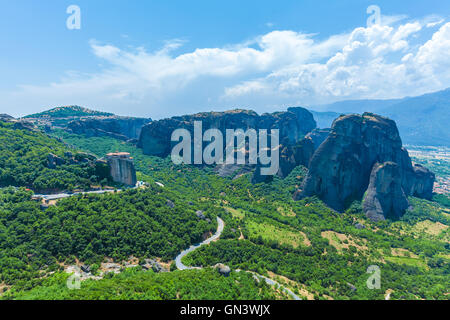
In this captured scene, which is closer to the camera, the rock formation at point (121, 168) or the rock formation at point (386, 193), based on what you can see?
the rock formation at point (121, 168)

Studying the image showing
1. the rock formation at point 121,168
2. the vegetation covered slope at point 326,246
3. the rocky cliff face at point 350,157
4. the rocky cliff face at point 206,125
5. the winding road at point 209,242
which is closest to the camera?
the winding road at point 209,242

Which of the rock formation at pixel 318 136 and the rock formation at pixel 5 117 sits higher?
the rock formation at pixel 5 117

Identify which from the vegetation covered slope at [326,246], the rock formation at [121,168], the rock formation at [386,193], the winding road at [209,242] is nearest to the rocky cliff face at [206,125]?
the vegetation covered slope at [326,246]

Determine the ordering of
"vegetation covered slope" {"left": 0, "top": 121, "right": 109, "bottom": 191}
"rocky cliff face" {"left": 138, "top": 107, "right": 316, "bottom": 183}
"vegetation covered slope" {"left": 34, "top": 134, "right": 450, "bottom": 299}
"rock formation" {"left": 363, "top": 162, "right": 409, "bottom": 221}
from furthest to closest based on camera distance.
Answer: "rocky cliff face" {"left": 138, "top": 107, "right": 316, "bottom": 183}, "rock formation" {"left": 363, "top": 162, "right": 409, "bottom": 221}, "vegetation covered slope" {"left": 0, "top": 121, "right": 109, "bottom": 191}, "vegetation covered slope" {"left": 34, "top": 134, "right": 450, "bottom": 299}

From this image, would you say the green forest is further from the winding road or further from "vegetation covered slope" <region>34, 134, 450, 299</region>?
the winding road

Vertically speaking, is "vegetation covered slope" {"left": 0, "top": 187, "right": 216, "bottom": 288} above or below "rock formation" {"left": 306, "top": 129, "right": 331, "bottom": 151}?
below

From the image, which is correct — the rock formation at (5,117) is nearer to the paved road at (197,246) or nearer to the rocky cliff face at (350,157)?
the paved road at (197,246)

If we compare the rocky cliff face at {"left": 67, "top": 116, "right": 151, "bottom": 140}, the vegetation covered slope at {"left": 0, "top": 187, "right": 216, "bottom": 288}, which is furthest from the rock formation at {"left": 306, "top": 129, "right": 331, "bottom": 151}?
the rocky cliff face at {"left": 67, "top": 116, "right": 151, "bottom": 140}
